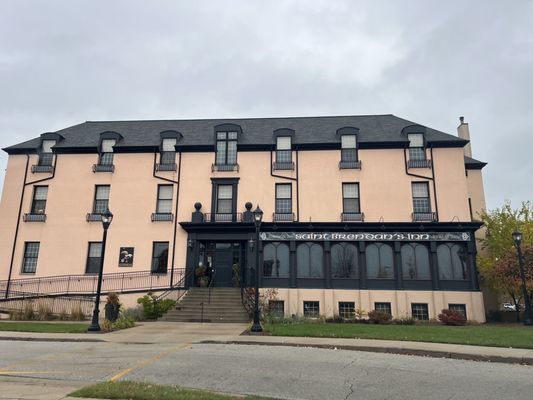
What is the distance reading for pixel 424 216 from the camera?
906 inches

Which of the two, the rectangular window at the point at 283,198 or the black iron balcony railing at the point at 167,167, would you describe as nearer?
the rectangular window at the point at 283,198

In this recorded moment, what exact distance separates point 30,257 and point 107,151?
8391 millimetres

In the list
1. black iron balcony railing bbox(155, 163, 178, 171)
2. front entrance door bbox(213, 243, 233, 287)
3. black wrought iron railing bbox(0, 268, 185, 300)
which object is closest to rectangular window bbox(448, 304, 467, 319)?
front entrance door bbox(213, 243, 233, 287)

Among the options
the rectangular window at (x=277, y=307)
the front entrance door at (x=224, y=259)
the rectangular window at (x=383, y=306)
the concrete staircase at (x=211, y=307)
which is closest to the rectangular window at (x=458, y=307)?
the rectangular window at (x=383, y=306)

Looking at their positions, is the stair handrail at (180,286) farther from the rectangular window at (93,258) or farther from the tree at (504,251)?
the tree at (504,251)

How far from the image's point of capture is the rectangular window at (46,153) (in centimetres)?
2634

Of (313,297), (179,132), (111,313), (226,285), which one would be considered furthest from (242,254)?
(179,132)

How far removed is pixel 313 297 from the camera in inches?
858

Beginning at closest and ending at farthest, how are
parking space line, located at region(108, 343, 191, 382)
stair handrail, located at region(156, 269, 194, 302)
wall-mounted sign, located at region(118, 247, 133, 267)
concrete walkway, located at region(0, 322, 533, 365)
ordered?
parking space line, located at region(108, 343, 191, 382) → concrete walkway, located at region(0, 322, 533, 365) → stair handrail, located at region(156, 269, 194, 302) → wall-mounted sign, located at region(118, 247, 133, 267)

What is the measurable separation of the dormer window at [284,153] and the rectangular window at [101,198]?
37.5 ft

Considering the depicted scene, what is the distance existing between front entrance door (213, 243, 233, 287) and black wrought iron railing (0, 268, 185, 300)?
210cm

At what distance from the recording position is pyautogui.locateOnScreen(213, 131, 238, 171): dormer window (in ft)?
82.7

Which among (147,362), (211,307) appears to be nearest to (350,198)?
(211,307)

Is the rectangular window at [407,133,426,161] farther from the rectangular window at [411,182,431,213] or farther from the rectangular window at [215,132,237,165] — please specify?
the rectangular window at [215,132,237,165]
